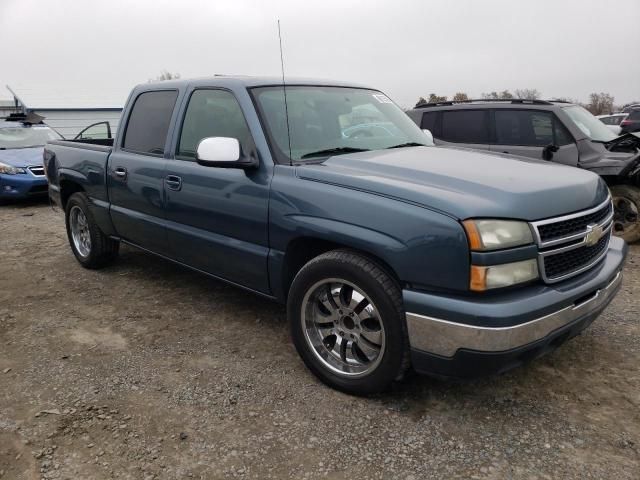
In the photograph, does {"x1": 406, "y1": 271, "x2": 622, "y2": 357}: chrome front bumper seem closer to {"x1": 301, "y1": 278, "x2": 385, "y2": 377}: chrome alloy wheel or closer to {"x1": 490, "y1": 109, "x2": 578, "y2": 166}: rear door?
{"x1": 301, "y1": 278, "x2": 385, "y2": 377}: chrome alloy wheel

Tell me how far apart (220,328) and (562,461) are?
7.86ft

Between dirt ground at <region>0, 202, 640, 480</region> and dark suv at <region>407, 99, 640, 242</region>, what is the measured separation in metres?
2.38

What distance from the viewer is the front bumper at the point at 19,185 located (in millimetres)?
9234

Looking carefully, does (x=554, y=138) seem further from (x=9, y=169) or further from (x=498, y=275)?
(x=9, y=169)

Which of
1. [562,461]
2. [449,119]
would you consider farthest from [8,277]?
[449,119]

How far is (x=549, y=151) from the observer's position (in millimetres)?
6309

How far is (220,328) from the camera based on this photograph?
152 inches

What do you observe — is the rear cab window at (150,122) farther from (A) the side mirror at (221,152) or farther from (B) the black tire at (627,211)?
(B) the black tire at (627,211)

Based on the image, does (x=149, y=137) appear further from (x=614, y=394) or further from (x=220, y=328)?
(x=614, y=394)

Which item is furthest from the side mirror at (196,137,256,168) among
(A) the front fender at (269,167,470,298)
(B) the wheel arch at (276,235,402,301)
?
(B) the wheel arch at (276,235,402,301)

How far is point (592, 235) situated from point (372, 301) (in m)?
1.21

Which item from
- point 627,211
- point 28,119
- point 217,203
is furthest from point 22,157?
point 627,211

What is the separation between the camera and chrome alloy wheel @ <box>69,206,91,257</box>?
17.4ft

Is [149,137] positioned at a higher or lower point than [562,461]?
higher
